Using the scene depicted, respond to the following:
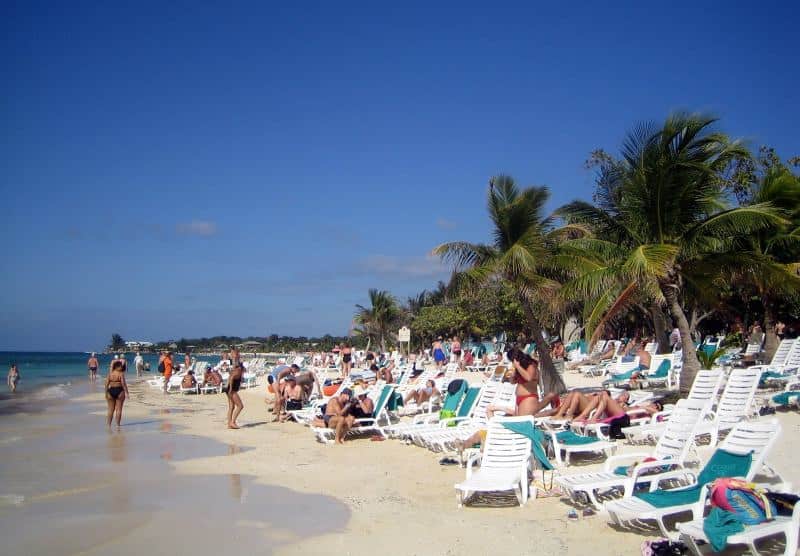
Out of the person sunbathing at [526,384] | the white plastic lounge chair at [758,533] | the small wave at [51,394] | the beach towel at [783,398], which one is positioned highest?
the person sunbathing at [526,384]

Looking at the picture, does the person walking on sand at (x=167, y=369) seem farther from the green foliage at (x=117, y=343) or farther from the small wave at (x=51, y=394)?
the green foliage at (x=117, y=343)

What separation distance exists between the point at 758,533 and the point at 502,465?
2842mm

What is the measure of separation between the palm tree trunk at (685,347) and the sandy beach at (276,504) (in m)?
2.06

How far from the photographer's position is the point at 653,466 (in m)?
6.18

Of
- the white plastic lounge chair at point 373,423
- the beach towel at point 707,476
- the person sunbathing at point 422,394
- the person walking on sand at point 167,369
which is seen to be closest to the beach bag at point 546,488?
the beach towel at point 707,476

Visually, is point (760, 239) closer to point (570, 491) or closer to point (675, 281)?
point (675, 281)

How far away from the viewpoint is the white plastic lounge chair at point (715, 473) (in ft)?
16.8

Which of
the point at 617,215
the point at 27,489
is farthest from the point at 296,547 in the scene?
the point at 617,215

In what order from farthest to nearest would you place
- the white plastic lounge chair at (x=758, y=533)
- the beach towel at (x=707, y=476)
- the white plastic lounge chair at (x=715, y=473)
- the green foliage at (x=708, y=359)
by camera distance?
the green foliage at (x=708, y=359) → the beach towel at (x=707, y=476) → the white plastic lounge chair at (x=715, y=473) → the white plastic lounge chair at (x=758, y=533)

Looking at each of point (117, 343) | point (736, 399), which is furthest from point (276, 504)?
point (117, 343)

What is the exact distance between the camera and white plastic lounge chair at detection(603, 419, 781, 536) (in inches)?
201

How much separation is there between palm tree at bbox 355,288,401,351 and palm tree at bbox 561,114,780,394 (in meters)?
34.6

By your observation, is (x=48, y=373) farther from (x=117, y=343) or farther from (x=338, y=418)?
(x=117, y=343)

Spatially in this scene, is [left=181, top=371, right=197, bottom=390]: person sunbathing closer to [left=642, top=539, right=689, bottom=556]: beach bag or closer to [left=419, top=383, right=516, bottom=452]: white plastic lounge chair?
[left=419, top=383, right=516, bottom=452]: white plastic lounge chair
